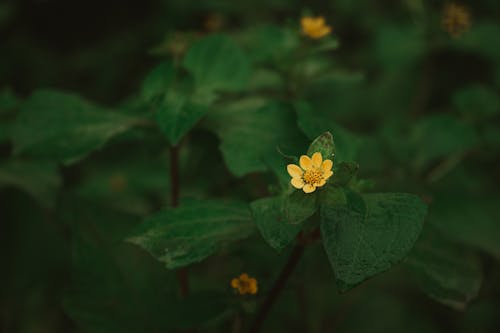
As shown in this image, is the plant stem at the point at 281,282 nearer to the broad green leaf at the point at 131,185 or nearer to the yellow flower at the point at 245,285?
the yellow flower at the point at 245,285

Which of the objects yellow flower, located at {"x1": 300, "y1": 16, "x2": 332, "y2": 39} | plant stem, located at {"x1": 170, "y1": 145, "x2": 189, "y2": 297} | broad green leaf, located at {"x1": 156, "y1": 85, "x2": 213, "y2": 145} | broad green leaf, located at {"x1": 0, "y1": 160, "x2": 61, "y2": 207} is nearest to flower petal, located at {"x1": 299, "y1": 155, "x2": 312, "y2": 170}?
broad green leaf, located at {"x1": 156, "y1": 85, "x2": 213, "y2": 145}

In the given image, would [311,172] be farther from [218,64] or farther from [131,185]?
[131,185]

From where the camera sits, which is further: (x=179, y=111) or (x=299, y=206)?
(x=179, y=111)

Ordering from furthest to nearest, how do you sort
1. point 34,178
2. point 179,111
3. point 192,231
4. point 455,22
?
point 455,22 < point 34,178 < point 179,111 < point 192,231

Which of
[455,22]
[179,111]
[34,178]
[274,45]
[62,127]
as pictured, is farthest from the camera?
[455,22]

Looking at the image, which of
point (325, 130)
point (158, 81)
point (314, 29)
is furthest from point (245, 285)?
point (314, 29)

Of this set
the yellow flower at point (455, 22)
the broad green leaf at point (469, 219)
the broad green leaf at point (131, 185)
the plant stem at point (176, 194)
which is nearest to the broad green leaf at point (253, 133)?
the plant stem at point (176, 194)

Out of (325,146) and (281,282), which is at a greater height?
(325,146)

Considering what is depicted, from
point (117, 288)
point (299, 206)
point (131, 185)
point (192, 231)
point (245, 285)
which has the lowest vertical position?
point (131, 185)
